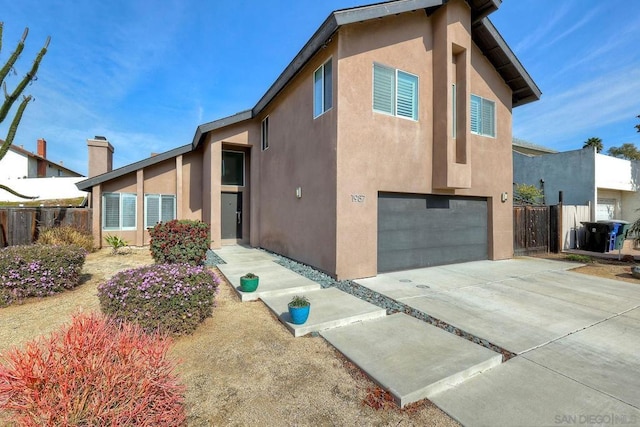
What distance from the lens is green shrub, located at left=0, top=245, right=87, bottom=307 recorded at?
5.43 m

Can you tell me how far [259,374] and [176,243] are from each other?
17.6ft

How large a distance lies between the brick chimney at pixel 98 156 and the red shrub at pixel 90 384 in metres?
16.1

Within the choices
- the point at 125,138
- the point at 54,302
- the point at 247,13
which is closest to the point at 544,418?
the point at 54,302

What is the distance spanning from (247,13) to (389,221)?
26.5 feet

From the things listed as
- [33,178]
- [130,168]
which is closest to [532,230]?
[130,168]

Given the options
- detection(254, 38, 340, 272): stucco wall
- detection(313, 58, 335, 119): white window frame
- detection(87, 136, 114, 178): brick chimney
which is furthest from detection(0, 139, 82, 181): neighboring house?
detection(313, 58, 335, 119): white window frame

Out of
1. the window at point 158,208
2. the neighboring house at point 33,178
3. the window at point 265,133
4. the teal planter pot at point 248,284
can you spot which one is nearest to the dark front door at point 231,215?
the window at point 158,208

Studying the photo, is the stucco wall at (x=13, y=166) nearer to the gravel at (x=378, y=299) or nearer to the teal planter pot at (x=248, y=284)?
the gravel at (x=378, y=299)

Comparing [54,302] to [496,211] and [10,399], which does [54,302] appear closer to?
[10,399]

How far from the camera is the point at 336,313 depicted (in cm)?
478

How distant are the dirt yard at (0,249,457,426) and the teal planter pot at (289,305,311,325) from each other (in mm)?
228

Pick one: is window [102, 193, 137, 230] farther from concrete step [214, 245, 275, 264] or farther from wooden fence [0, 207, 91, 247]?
concrete step [214, 245, 275, 264]

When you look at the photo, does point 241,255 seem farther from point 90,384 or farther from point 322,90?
point 90,384

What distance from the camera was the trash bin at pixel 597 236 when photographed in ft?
41.5
